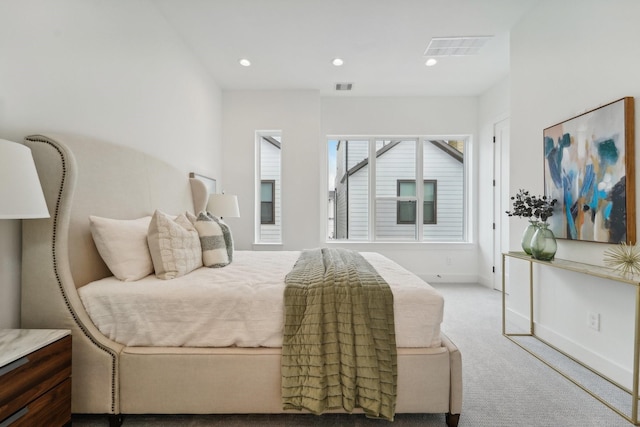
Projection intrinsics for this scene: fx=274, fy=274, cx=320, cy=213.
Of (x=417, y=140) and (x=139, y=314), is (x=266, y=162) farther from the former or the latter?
(x=139, y=314)

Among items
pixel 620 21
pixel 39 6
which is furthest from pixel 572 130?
pixel 39 6

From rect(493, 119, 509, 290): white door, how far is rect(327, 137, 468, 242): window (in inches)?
21.8

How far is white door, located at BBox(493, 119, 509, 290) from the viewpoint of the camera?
3758 millimetres

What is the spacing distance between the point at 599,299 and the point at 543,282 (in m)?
0.50

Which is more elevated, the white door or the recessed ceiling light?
the recessed ceiling light

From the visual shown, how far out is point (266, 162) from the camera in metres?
4.31

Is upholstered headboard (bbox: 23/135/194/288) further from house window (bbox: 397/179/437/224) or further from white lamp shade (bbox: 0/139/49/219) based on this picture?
house window (bbox: 397/179/437/224)

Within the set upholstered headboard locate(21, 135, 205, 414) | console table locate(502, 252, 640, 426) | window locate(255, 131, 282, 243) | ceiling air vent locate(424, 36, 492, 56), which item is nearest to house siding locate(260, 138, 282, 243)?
window locate(255, 131, 282, 243)

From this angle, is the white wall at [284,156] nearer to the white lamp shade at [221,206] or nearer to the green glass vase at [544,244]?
the white lamp shade at [221,206]

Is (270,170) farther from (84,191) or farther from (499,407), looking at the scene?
(499,407)

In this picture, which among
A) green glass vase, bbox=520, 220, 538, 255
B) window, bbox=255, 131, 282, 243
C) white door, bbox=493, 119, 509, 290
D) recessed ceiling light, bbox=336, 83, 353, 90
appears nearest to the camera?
green glass vase, bbox=520, 220, 538, 255

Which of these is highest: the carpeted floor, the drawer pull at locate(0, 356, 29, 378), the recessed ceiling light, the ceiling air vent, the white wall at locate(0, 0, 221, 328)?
the ceiling air vent

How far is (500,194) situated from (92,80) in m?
4.58

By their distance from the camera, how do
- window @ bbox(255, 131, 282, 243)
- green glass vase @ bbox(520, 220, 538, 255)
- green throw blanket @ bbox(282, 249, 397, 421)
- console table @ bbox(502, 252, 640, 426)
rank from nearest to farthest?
green throw blanket @ bbox(282, 249, 397, 421)
console table @ bbox(502, 252, 640, 426)
green glass vase @ bbox(520, 220, 538, 255)
window @ bbox(255, 131, 282, 243)
